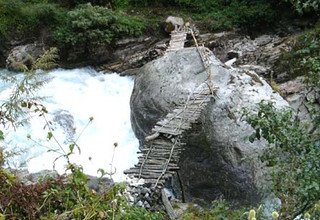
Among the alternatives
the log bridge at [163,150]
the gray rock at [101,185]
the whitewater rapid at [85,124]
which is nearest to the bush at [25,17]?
the whitewater rapid at [85,124]

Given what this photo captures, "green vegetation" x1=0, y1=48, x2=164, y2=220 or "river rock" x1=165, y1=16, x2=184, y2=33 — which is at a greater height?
"green vegetation" x1=0, y1=48, x2=164, y2=220

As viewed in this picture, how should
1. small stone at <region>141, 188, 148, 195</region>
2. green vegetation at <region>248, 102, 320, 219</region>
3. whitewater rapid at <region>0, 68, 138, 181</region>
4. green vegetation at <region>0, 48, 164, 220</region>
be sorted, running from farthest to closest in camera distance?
whitewater rapid at <region>0, 68, 138, 181</region>, small stone at <region>141, 188, 148, 195</region>, green vegetation at <region>248, 102, 320, 219</region>, green vegetation at <region>0, 48, 164, 220</region>

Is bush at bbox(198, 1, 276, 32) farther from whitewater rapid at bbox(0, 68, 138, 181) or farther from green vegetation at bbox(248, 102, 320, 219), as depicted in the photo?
green vegetation at bbox(248, 102, 320, 219)

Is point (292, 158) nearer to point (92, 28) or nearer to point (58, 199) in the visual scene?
point (58, 199)

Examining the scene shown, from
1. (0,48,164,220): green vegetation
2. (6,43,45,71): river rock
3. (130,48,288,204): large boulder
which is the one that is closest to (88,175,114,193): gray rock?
(0,48,164,220): green vegetation

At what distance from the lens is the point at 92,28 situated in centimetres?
1173

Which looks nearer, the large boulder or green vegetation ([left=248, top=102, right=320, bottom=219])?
green vegetation ([left=248, top=102, right=320, bottom=219])

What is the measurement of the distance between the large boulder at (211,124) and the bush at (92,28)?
3.37 m

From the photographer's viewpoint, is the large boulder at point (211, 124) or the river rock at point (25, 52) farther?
the river rock at point (25, 52)

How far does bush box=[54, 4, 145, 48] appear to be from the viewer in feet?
38.1

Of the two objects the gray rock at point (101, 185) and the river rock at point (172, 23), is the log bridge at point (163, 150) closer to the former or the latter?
the gray rock at point (101, 185)

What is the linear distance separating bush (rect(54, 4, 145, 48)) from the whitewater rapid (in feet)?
2.53

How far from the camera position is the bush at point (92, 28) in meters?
11.6

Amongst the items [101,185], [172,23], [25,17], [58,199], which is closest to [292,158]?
[101,185]
